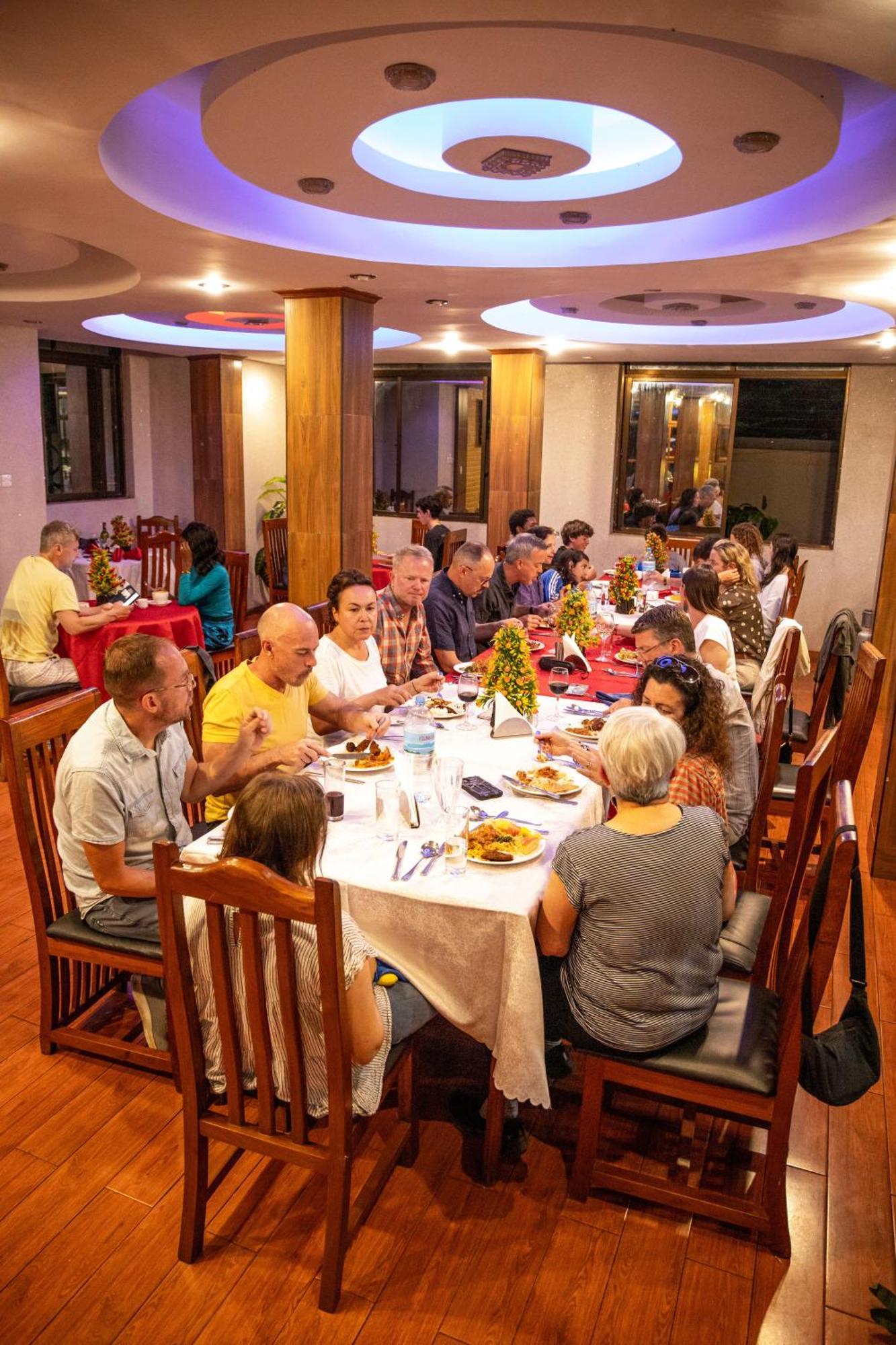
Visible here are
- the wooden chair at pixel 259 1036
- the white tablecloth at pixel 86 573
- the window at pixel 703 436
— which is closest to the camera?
the wooden chair at pixel 259 1036

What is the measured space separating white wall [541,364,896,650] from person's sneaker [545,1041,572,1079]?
286 inches

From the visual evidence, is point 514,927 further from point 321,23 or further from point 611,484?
point 611,484

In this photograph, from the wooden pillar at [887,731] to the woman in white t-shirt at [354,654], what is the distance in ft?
6.90

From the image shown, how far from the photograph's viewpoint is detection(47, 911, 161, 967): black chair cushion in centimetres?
261

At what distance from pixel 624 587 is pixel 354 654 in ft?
9.61

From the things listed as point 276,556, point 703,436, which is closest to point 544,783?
point 276,556

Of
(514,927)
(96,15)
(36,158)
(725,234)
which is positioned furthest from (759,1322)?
(725,234)

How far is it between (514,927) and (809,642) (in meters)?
8.94

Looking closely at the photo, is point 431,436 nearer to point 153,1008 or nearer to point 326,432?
point 326,432

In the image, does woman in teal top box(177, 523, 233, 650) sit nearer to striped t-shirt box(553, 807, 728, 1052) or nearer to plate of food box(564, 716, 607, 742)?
plate of food box(564, 716, 607, 742)

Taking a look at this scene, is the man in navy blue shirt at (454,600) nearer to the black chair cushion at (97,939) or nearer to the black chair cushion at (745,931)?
the black chair cushion at (745,931)

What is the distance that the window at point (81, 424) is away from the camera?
10.3m

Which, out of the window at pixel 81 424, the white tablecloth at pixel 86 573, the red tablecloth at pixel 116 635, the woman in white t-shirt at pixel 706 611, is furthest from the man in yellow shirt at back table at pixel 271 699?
the window at pixel 81 424

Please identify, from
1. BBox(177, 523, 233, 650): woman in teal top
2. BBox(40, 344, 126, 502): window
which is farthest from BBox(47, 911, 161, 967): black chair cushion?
BBox(40, 344, 126, 502): window
